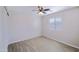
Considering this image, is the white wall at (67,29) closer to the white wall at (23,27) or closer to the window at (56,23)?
the window at (56,23)

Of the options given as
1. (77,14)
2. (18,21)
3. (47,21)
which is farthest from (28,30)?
(77,14)

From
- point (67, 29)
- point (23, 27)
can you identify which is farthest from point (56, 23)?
point (23, 27)

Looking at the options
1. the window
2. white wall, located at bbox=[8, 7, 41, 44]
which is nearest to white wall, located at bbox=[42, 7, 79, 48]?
the window

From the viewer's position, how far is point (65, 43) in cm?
337

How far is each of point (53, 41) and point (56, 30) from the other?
1.70 ft

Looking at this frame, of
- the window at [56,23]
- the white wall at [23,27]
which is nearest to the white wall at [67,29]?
the window at [56,23]

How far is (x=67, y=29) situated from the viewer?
10.8 feet

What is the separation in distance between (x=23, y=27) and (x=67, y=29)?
1.94 m

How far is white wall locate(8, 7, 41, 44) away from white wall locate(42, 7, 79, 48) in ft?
1.26

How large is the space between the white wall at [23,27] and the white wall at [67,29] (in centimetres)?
39

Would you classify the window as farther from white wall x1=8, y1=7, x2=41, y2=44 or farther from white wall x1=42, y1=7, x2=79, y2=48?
white wall x1=8, y1=7, x2=41, y2=44

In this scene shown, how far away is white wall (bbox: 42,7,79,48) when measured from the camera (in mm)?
2932

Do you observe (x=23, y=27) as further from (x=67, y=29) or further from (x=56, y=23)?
(x=67, y=29)

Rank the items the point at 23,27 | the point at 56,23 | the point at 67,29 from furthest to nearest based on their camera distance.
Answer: the point at 23,27 < the point at 56,23 < the point at 67,29
